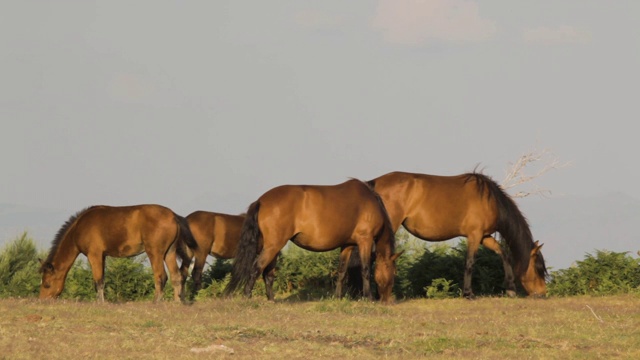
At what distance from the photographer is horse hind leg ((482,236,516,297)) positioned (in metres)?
18.8

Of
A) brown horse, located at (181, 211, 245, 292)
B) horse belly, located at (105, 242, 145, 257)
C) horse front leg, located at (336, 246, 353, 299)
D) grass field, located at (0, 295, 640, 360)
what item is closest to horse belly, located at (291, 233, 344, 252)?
horse front leg, located at (336, 246, 353, 299)

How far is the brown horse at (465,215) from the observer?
60.4ft

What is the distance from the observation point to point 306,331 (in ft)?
40.4

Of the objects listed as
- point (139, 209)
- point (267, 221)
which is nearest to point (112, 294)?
point (139, 209)

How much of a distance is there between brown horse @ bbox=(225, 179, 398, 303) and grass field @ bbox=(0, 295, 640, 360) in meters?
0.83

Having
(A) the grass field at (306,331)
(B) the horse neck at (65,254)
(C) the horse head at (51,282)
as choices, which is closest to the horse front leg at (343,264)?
(A) the grass field at (306,331)

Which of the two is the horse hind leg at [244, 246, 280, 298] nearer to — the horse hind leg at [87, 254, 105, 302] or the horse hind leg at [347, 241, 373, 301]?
the horse hind leg at [347, 241, 373, 301]

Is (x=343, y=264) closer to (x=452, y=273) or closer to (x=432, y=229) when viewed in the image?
(x=432, y=229)

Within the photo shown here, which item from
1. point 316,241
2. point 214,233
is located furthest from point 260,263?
point 214,233

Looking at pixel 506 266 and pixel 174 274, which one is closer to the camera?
pixel 174 274

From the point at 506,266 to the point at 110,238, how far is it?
7.34 meters

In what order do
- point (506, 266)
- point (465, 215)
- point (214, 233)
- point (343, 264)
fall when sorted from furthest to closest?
point (214, 233) → point (506, 266) → point (465, 215) → point (343, 264)

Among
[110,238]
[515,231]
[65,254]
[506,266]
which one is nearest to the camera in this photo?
[110,238]

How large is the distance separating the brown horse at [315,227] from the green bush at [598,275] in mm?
4851
